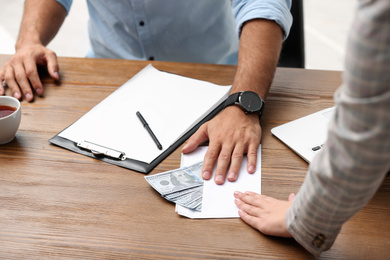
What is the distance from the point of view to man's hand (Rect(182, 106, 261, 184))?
89cm

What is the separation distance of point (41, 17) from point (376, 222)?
124 cm

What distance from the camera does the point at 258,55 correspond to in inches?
45.0

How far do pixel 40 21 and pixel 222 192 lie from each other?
3.16ft

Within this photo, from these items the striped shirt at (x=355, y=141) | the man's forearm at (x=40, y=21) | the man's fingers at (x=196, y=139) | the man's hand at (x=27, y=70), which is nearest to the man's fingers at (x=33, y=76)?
the man's hand at (x=27, y=70)

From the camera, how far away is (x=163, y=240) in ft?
2.43

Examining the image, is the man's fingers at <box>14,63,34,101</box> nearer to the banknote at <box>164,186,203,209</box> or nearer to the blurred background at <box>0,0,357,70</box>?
the banknote at <box>164,186,203,209</box>

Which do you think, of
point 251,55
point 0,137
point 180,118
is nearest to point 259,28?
point 251,55

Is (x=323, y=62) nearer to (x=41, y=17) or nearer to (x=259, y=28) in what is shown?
(x=259, y=28)

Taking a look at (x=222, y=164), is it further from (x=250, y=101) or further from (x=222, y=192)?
(x=250, y=101)

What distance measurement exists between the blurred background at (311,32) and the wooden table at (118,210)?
82.9 inches

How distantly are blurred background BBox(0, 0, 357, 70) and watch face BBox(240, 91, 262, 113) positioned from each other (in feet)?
6.69

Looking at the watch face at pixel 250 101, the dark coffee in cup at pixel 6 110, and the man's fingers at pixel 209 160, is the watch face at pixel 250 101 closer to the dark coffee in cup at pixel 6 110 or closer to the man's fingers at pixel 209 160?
the man's fingers at pixel 209 160

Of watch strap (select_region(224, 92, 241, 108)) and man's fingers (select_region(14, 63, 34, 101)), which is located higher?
watch strap (select_region(224, 92, 241, 108))

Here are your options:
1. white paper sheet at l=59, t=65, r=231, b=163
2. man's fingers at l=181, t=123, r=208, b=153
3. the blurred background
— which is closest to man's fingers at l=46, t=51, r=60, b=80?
white paper sheet at l=59, t=65, r=231, b=163
